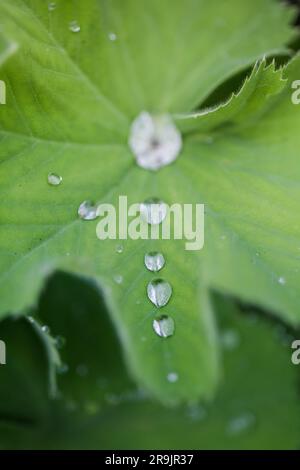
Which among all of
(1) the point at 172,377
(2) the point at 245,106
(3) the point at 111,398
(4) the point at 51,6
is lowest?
(1) the point at 172,377

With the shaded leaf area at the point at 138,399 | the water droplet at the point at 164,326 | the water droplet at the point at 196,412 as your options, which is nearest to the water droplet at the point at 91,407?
the shaded leaf area at the point at 138,399

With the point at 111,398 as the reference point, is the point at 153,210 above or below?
above

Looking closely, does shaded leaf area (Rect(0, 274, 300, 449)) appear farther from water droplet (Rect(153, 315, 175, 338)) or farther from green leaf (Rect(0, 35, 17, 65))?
green leaf (Rect(0, 35, 17, 65))

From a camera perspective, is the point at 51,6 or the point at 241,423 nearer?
the point at 51,6

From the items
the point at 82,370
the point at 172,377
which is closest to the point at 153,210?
the point at 172,377

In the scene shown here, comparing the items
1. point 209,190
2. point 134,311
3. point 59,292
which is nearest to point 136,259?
point 134,311

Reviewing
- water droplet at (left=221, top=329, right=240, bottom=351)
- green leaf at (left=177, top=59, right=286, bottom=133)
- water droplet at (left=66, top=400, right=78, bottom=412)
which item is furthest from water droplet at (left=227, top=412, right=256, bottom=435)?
green leaf at (left=177, top=59, right=286, bottom=133)

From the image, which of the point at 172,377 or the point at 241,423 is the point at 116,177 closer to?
the point at 172,377
